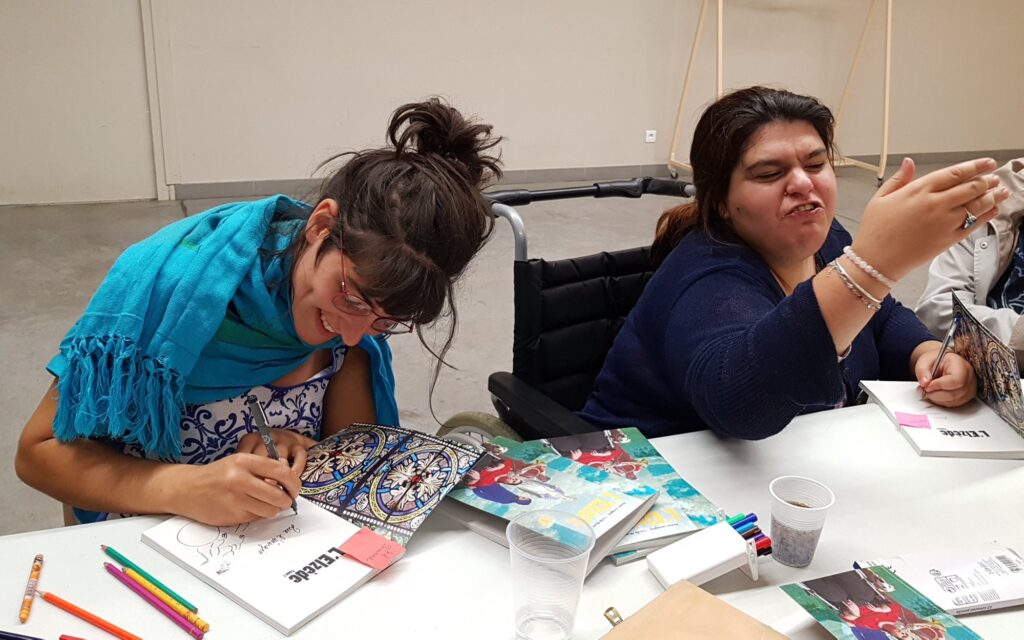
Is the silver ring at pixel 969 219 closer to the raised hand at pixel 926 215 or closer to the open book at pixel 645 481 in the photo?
the raised hand at pixel 926 215

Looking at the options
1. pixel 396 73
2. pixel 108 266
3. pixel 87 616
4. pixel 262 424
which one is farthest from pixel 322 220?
pixel 396 73

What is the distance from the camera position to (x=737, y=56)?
5.84 metres

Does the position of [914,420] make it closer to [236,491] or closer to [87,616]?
[236,491]

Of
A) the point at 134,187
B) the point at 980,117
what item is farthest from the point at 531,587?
the point at 980,117

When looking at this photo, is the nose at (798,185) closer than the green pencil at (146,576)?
No

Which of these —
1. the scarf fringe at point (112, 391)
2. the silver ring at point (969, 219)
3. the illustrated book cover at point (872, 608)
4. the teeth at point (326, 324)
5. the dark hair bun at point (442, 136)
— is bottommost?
the illustrated book cover at point (872, 608)

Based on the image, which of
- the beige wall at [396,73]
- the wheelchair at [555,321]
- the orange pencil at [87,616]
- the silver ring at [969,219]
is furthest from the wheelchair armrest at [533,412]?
the beige wall at [396,73]

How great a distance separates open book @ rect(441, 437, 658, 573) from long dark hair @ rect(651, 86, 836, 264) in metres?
0.53

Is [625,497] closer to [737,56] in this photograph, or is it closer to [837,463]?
[837,463]

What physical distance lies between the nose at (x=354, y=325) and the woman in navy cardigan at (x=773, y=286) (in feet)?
1.59

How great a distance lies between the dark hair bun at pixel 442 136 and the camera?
1.16 m

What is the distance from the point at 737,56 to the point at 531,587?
18.2ft

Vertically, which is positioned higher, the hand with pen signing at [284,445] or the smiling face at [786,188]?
the smiling face at [786,188]

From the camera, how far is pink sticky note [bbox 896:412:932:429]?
4.50 ft
